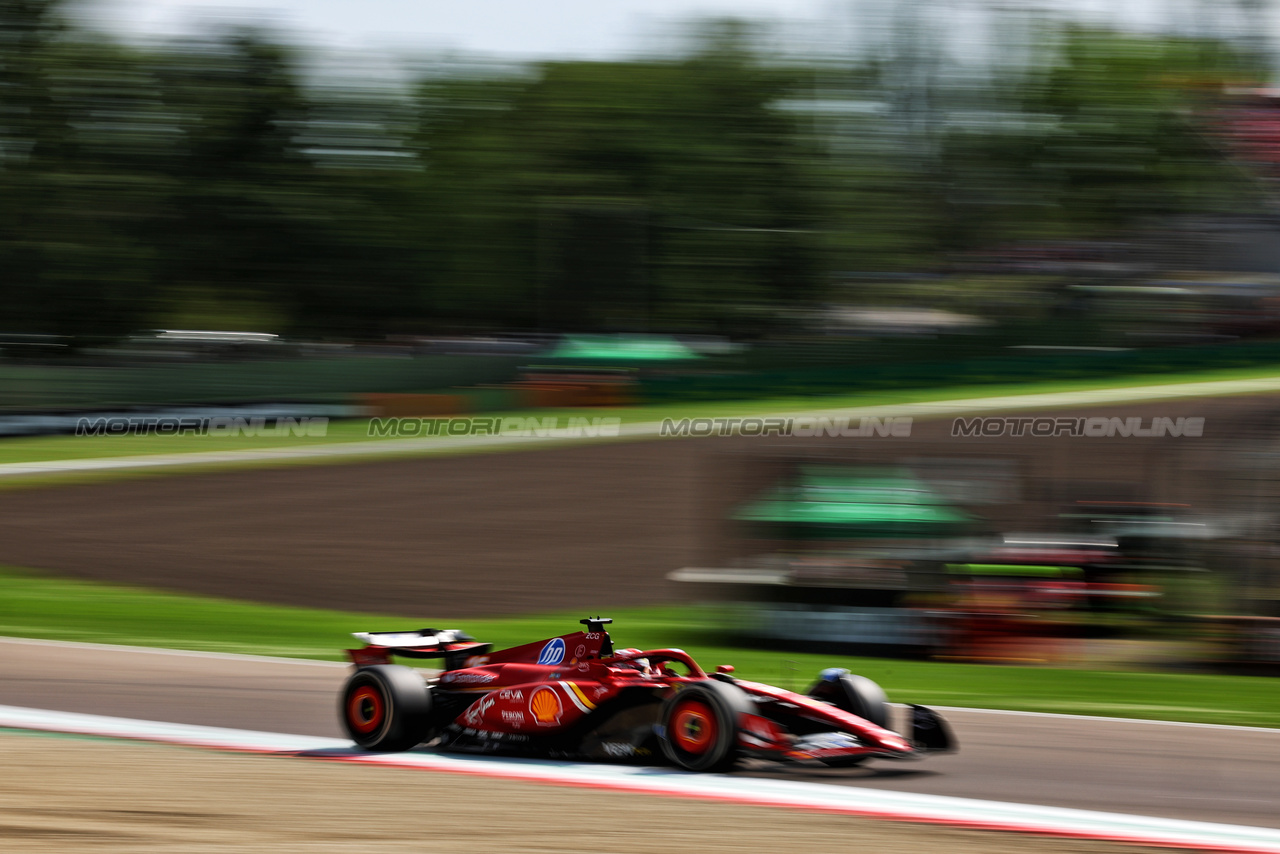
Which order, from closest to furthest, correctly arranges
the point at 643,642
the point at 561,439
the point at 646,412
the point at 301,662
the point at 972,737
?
the point at 972,737 → the point at 301,662 → the point at 643,642 → the point at 561,439 → the point at 646,412

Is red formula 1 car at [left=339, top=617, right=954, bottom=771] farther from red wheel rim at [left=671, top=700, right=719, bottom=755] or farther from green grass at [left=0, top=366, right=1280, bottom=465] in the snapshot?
green grass at [left=0, top=366, right=1280, bottom=465]

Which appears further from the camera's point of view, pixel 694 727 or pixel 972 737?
pixel 972 737

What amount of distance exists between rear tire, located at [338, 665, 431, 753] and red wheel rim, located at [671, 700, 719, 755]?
1.20 meters

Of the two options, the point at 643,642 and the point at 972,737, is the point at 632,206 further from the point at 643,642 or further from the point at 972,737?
the point at 972,737

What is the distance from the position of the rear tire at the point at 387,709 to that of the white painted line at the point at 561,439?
14296 millimetres

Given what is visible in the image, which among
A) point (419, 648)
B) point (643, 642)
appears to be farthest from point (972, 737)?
point (643, 642)

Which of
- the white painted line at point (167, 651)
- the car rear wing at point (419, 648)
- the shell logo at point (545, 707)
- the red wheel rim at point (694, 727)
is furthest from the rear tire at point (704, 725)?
the white painted line at point (167, 651)

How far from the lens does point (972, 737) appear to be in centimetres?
678

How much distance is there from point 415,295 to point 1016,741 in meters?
38.0

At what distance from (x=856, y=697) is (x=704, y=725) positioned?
750mm

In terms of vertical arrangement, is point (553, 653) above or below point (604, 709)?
above

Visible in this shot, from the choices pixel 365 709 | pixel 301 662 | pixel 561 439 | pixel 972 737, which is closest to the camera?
pixel 365 709

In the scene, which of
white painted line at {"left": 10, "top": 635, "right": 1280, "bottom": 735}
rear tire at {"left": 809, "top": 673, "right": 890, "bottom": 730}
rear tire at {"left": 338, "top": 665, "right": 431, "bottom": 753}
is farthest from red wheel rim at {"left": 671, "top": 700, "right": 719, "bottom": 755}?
white painted line at {"left": 10, "top": 635, "right": 1280, "bottom": 735}

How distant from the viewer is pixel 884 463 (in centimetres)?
930
